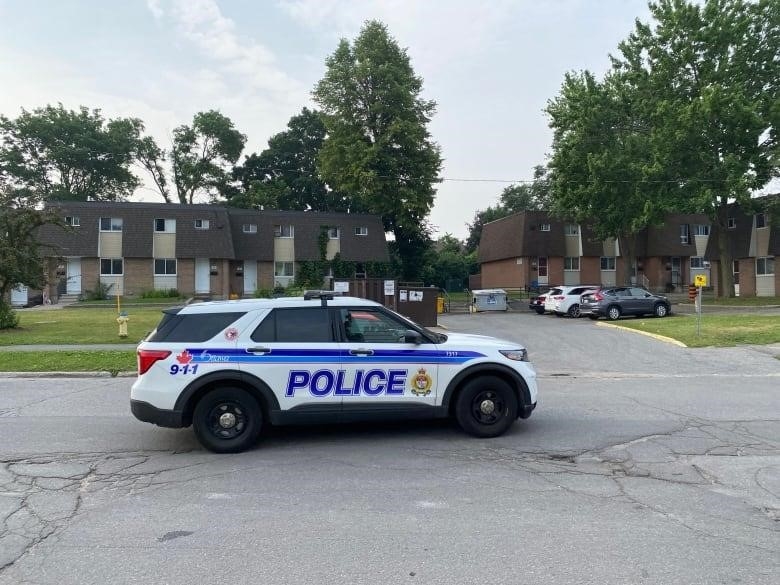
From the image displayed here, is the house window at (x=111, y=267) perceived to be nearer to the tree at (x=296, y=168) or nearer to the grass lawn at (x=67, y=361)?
the tree at (x=296, y=168)

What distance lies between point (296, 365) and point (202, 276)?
33426mm

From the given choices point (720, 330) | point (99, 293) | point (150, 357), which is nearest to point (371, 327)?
point (150, 357)

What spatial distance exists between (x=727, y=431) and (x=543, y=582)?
4.76 meters

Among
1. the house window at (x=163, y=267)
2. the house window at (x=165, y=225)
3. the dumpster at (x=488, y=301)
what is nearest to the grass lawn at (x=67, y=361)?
the dumpster at (x=488, y=301)

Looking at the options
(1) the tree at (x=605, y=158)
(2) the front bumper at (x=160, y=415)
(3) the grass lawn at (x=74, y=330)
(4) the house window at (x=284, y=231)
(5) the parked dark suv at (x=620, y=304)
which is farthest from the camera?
(4) the house window at (x=284, y=231)

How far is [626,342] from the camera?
16766mm

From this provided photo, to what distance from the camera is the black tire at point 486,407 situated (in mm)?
6566

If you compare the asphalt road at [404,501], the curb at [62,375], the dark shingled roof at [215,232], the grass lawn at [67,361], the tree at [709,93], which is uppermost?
the tree at [709,93]

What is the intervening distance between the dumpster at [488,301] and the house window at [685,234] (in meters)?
20.0

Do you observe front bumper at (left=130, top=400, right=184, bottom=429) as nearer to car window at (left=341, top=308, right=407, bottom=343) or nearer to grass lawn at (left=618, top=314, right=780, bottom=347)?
car window at (left=341, top=308, right=407, bottom=343)

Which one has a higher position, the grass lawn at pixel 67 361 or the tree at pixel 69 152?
the tree at pixel 69 152

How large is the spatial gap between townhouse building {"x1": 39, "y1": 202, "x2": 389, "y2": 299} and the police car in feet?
101

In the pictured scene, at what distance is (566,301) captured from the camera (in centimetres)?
2825

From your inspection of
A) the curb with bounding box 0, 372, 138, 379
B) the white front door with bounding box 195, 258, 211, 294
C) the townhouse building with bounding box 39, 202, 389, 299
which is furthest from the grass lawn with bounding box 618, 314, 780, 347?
the white front door with bounding box 195, 258, 211, 294
